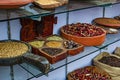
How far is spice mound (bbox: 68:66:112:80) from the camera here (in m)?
1.54

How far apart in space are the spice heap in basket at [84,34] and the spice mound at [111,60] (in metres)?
0.48

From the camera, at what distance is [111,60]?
1.76 meters

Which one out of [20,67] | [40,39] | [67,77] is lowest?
[67,77]

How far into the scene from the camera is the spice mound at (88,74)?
1542 mm

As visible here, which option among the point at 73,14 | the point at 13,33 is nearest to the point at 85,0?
the point at 73,14

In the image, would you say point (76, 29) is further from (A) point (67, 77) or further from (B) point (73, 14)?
(A) point (67, 77)

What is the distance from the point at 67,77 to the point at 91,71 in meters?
0.21

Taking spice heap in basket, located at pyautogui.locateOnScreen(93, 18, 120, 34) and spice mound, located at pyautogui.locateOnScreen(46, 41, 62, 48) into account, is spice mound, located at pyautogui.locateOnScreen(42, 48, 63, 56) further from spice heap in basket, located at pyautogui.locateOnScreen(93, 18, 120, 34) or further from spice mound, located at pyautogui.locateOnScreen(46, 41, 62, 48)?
spice heap in basket, located at pyautogui.locateOnScreen(93, 18, 120, 34)

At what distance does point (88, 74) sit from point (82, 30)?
455mm

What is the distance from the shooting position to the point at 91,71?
1654 mm

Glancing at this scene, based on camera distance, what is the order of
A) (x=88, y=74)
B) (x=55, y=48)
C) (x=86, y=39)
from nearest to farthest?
1. (x=55, y=48)
2. (x=86, y=39)
3. (x=88, y=74)

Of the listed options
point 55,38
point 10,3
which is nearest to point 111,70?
point 55,38

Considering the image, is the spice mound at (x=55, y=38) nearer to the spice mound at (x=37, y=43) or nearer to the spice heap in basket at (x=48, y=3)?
the spice mound at (x=37, y=43)

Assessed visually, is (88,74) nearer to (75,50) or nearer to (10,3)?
(75,50)
